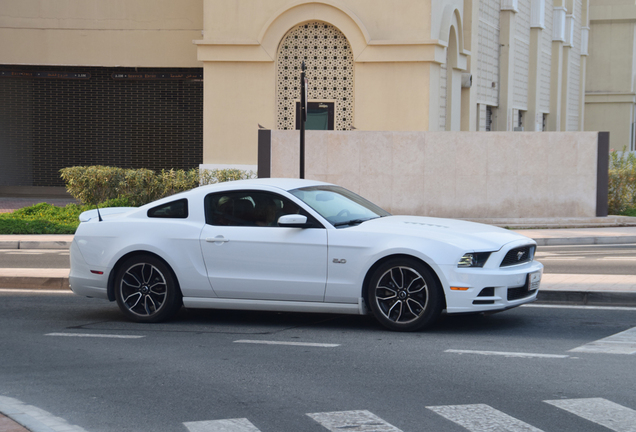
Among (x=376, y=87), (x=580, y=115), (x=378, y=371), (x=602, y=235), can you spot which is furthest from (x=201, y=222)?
(x=580, y=115)

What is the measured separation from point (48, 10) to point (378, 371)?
23741mm

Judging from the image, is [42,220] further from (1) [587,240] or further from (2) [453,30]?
(2) [453,30]

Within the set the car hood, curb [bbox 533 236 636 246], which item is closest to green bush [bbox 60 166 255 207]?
curb [bbox 533 236 636 246]

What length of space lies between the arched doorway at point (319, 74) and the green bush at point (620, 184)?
23.8 ft

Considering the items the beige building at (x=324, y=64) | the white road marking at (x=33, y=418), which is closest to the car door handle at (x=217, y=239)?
the white road marking at (x=33, y=418)

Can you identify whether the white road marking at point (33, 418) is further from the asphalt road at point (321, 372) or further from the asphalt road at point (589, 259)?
the asphalt road at point (589, 259)

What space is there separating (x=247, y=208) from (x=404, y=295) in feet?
6.10

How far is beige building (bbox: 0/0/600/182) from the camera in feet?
77.4

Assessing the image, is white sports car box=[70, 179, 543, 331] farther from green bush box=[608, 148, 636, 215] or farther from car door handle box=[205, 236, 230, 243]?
green bush box=[608, 148, 636, 215]

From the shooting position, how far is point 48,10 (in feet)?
89.1

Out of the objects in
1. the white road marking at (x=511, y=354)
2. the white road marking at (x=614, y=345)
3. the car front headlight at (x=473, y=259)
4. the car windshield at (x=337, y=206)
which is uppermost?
the car windshield at (x=337, y=206)

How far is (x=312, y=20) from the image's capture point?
78.2 feet

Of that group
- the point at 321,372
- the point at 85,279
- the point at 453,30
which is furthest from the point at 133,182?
the point at 321,372

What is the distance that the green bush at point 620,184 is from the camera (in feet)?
72.5
